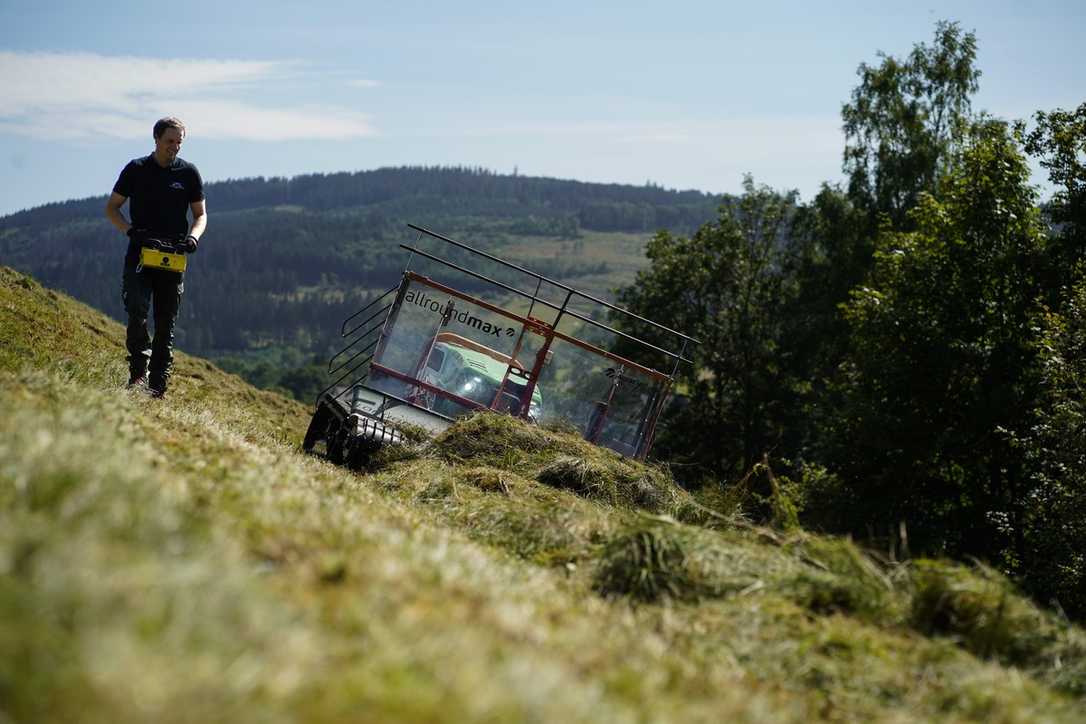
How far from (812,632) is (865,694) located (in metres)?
0.67

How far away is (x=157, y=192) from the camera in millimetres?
10336

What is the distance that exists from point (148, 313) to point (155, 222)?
97 cm

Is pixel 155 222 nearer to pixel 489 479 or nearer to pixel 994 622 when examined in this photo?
pixel 489 479

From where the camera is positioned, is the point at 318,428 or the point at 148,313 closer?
the point at 148,313

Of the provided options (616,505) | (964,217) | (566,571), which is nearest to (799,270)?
(964,217)

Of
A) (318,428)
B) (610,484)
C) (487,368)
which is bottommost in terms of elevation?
(318,428)

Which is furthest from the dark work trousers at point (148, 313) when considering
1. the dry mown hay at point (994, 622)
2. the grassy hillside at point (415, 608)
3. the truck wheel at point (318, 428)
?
the dry mown hay at point (994, 622)

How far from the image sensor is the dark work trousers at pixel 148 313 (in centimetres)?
1025

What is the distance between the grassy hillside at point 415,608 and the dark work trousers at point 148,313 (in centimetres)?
177

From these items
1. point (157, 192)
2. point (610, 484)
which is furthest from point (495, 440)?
point (157, 192)

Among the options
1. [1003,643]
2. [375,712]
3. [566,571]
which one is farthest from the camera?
[566,571]

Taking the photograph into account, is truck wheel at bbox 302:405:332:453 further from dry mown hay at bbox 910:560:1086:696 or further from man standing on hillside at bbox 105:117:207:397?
dry mown hay at bbox 910:560:1086:696

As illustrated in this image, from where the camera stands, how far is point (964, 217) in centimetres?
2925

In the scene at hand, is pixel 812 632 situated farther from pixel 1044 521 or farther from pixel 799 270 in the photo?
pixel 799 270
